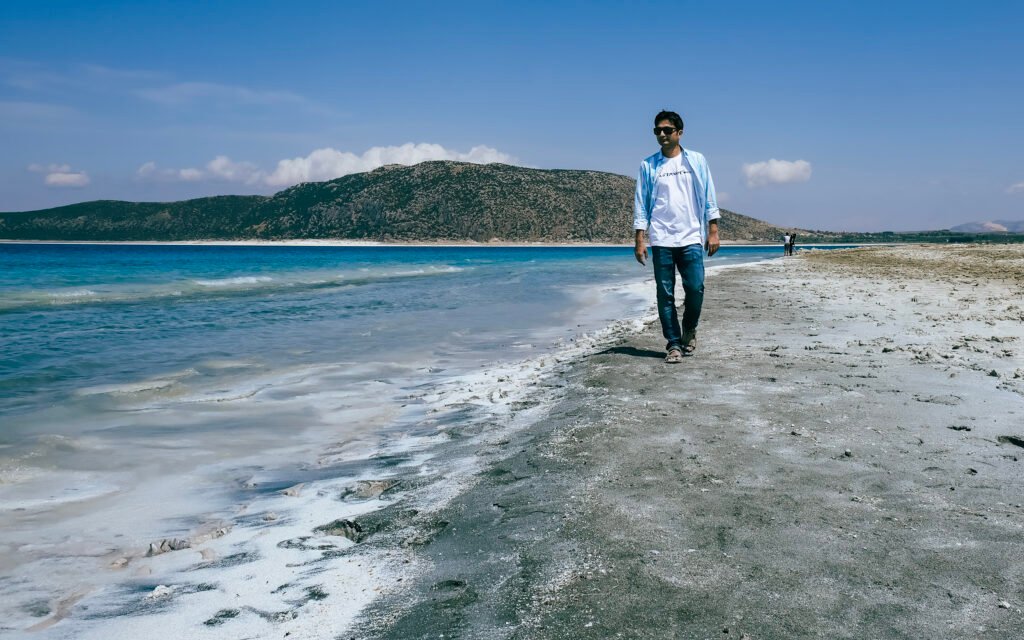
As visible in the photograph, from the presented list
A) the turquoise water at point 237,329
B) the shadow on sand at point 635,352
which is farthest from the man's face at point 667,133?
the turquoise water at point 237,329

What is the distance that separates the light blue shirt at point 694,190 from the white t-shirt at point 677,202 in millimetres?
41

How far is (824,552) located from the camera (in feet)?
8.53

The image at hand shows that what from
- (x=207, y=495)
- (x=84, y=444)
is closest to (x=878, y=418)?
(x=207, y=495)

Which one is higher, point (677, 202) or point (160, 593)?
point (677, 202)

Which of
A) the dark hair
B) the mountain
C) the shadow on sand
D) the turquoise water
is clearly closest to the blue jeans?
the shadow on sand

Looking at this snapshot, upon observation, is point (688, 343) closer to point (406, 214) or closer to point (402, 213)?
point (406, 214)

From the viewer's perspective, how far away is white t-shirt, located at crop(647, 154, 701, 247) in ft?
22.9

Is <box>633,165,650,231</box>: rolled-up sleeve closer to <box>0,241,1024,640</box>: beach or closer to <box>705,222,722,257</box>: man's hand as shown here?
<box>705,222,722,257</box>: man's hand

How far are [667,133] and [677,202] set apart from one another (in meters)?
0.69

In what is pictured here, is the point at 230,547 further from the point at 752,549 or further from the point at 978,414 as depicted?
the point at 978,414

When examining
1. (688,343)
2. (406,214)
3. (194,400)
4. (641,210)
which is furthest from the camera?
(406,214)

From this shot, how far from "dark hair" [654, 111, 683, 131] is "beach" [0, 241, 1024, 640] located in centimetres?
249

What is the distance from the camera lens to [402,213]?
435 ft

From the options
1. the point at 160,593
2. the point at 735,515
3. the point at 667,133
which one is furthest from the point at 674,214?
the point at 160,593
